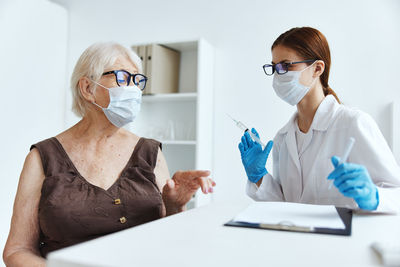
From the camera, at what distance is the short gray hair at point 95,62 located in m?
1.44

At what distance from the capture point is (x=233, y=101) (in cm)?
307

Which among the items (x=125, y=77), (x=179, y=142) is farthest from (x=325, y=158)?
(x=179, y=142)

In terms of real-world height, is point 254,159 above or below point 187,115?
below

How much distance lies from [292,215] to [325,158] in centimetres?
59

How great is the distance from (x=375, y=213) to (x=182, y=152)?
2.41m

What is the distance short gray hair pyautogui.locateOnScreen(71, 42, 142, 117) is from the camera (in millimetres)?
1436

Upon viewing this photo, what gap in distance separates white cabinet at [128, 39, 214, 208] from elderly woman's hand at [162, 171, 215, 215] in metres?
1.50

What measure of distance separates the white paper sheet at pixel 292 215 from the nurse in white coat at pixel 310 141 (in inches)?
12.6

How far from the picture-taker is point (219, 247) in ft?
1.91

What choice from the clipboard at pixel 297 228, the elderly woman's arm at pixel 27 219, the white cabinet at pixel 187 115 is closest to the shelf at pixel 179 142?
the white cabinet at pixel 187 115

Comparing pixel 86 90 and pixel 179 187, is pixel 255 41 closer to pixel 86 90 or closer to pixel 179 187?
pixel 86 90

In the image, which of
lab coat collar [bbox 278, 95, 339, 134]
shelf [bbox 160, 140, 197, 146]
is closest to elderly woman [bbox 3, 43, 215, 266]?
lab coat collar [bbox 278, 95, 339, 134]

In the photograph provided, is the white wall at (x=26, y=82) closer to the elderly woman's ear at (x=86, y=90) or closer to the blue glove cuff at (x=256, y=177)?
the elderly woman's ear at (x=86, y=90)

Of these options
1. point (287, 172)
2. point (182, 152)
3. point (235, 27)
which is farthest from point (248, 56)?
point (287, 172)
